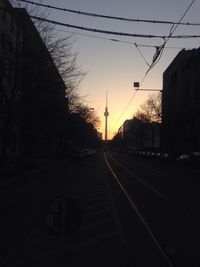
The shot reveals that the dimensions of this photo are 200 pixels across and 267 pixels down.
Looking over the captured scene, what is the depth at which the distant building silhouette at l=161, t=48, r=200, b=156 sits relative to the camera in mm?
82562

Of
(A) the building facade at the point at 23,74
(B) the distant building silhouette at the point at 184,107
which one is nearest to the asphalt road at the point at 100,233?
(A) the building facade at the point at 23,74

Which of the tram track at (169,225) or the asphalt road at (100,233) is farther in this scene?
the tram track at (169,225)

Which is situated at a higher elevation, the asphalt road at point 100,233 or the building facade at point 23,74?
the building facade at point 23,74

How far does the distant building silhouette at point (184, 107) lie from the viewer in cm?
8256

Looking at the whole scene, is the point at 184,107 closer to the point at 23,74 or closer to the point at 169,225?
the point at 23,74

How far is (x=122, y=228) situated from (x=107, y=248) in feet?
8.34

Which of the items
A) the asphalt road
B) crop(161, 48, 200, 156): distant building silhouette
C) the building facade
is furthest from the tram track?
crop(161, 48, 200, 156): distant building silhouette

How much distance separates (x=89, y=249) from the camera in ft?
32.6

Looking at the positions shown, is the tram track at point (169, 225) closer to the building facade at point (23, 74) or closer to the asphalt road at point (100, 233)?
the asphalt road at point (100, 233)

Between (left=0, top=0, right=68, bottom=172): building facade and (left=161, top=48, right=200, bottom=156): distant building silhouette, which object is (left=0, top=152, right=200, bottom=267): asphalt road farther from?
(left=161, top=48, right=200, bottom=156): distant building silhouette

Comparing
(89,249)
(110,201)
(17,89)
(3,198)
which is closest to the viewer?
(89,249)

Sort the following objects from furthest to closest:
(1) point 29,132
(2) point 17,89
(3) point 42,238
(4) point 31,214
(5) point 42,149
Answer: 1. (5) point 42,149
2. (1) point 29,132
3. (2) point 17,89
4. (4) point 31,214
5. (3) point 42,238

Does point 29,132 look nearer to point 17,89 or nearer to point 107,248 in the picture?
point 17,89

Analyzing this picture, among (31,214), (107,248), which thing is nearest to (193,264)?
(107,248)
